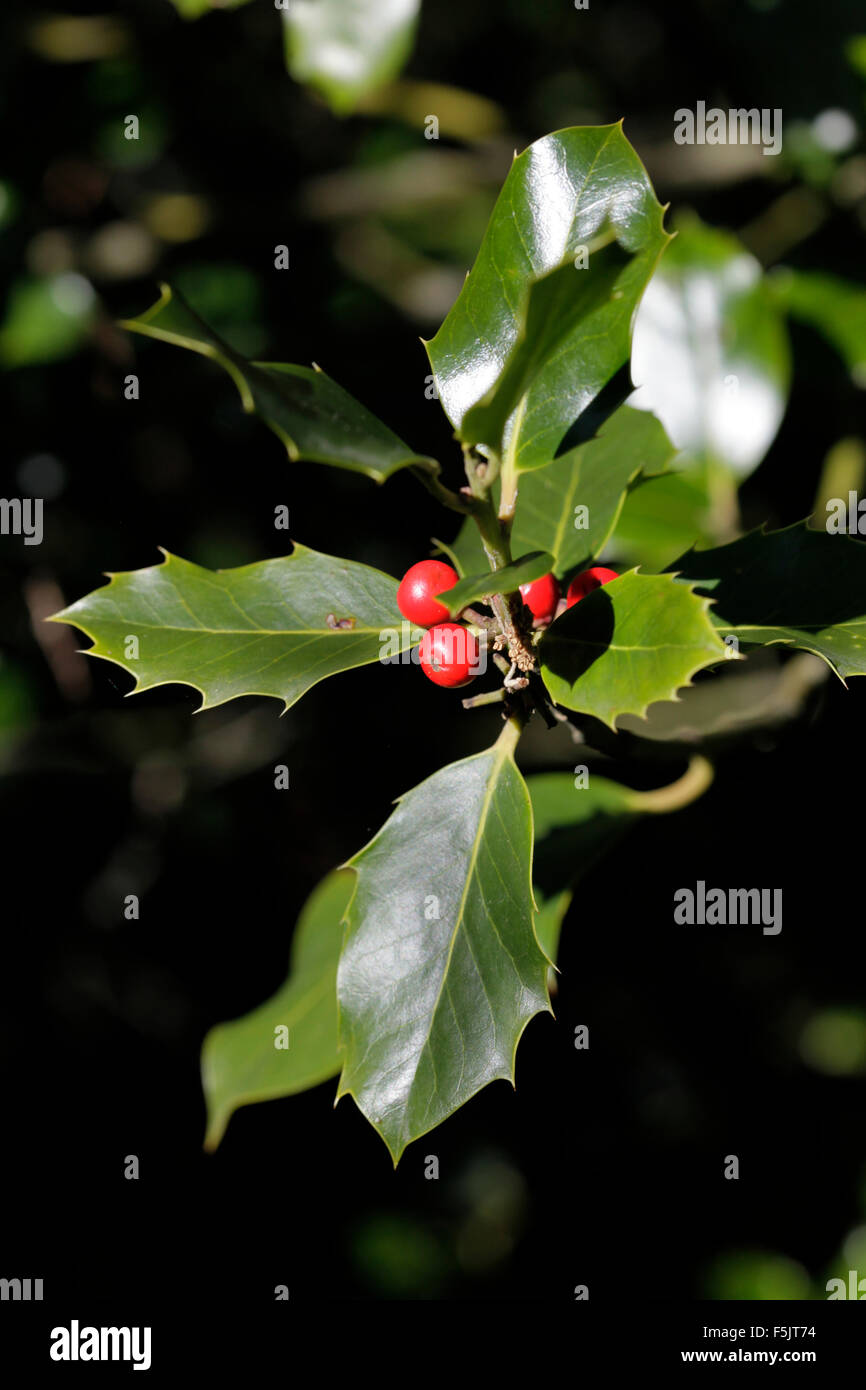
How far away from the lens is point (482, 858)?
0.93 metres

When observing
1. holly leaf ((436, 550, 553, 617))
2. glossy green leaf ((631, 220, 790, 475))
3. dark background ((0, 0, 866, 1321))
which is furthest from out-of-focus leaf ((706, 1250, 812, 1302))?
holly leaf ((436, 550, 553, 617))

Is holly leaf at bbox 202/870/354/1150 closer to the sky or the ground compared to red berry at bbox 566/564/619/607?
closer to the ground

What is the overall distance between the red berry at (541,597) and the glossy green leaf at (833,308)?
1027mm

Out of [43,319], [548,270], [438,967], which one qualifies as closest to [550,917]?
[438,967]

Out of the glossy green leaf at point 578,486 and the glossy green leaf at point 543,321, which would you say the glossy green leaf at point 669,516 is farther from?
the glossy green leaf at point 543,321

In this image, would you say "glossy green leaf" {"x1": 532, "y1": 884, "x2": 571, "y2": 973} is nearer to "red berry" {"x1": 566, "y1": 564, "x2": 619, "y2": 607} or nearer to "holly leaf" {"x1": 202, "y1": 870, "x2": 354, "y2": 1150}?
"holly leaf" {"x1": 202, "y1": 870, "x2": 354, "y2": 1150}

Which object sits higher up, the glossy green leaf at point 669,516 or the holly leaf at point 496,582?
the glossy green leaf at point 669,516

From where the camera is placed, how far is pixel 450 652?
33.8 inches

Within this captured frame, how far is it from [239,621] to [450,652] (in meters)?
0.20

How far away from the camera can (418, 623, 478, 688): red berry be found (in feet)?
2.82

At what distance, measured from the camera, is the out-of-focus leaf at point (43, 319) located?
2.10m

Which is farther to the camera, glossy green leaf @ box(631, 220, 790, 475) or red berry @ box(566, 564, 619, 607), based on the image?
glossy green leaf @ box(631, 220, 790, 475)

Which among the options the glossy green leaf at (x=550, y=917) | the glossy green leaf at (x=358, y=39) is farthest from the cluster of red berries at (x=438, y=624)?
the glossy green leaf at (x=358, y=39)

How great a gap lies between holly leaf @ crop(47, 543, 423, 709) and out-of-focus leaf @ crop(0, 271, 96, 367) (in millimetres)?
1358
